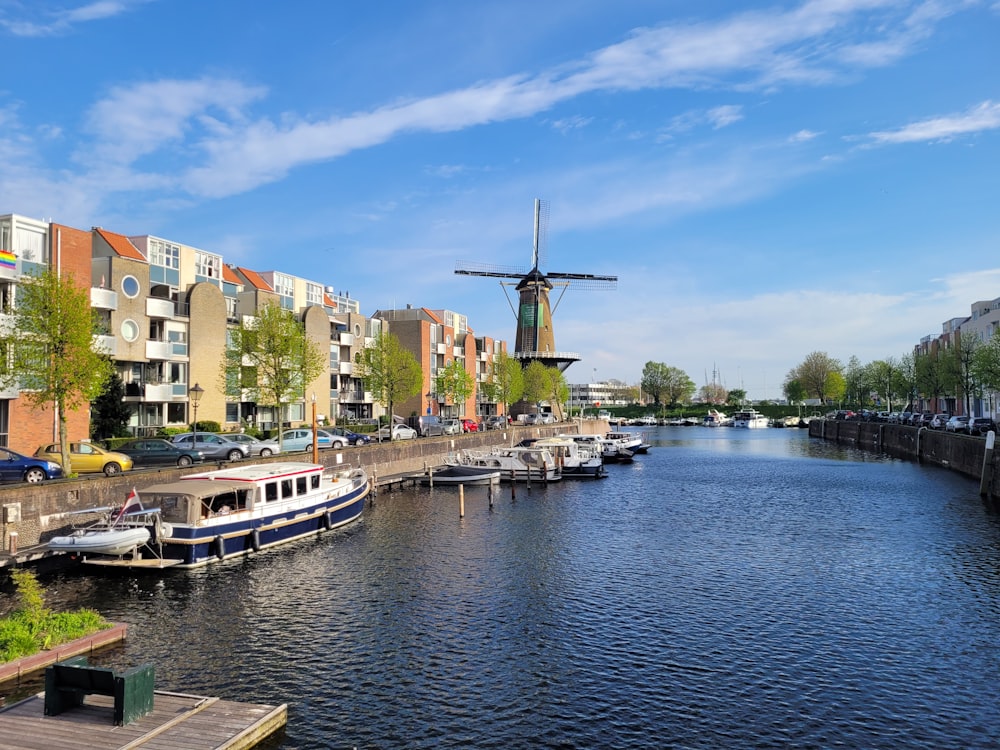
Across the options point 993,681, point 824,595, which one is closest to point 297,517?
point 824,595

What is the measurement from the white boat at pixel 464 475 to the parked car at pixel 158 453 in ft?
64.8

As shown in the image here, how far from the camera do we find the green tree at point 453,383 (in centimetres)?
10194

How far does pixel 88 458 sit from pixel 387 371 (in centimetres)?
4269

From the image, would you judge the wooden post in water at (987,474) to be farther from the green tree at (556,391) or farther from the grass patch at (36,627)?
the green tree at (556,391)

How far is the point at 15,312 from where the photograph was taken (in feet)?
124

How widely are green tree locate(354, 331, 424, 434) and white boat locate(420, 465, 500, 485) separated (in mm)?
19009

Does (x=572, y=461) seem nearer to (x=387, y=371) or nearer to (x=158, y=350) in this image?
(x=387, y=371)

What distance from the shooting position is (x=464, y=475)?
199 ft

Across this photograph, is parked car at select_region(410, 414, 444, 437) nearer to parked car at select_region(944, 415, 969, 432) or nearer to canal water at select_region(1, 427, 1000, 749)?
canal water at select_region(1, 427, 1000, 749)

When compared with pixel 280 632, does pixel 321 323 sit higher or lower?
higher

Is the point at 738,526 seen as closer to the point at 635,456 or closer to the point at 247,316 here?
the point at 247,316

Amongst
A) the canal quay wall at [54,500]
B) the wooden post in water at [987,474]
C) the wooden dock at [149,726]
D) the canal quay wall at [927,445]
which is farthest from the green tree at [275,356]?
the canal quay wall at [927,445]

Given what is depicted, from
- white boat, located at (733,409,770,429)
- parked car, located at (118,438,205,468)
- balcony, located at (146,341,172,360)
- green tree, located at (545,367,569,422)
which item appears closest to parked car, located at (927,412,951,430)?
green tree, located at (545,367,569,422)

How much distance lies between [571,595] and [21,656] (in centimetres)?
1699
